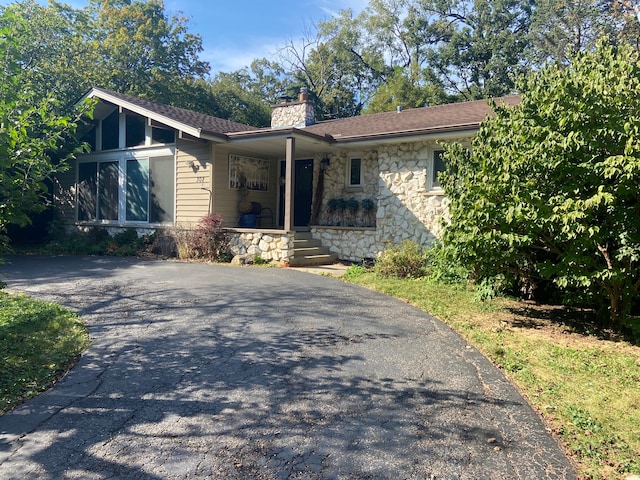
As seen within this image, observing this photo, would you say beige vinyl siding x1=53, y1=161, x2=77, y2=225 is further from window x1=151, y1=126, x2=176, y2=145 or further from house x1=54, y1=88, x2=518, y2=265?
window x1=151, y1=126, x2=176, y2=145

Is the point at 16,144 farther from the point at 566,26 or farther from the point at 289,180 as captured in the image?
the point at 566,26

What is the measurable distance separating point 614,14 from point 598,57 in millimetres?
20956

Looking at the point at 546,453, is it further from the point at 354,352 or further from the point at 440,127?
the point at 440,127

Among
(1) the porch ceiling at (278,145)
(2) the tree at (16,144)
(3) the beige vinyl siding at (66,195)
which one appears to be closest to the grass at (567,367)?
(2) the tree at (16,144)

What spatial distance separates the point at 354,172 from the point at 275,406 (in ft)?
33.0

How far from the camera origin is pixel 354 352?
14.9ft

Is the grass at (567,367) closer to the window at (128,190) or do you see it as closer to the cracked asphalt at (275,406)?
the cracked asphalt at (275,406)

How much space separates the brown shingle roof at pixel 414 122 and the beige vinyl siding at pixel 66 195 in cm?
860

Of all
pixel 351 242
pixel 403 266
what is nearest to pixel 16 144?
pixel 403 266

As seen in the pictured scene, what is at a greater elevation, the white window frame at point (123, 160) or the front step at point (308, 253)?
the white window frame at point (123, 160)

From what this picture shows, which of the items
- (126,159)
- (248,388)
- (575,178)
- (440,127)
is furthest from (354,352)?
(126,159)

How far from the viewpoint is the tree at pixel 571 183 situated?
4723mm

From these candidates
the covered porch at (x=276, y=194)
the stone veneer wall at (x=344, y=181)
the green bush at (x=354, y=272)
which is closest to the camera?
the green bush at (x=354, y=272)

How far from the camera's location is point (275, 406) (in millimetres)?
3275
